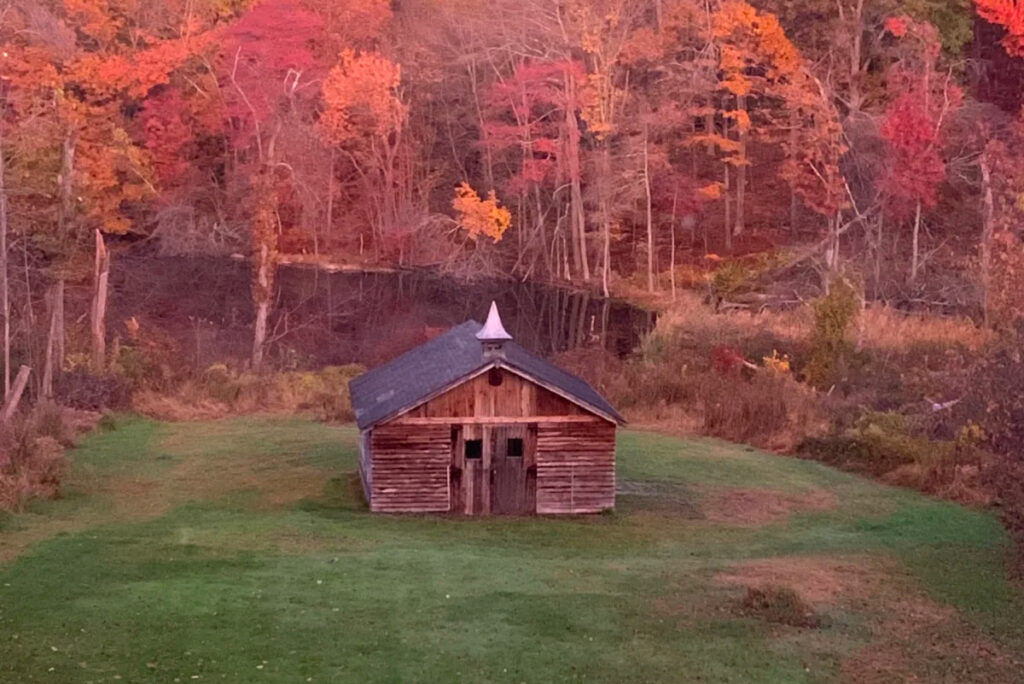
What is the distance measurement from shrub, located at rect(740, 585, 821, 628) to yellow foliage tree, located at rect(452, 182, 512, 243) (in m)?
38.7

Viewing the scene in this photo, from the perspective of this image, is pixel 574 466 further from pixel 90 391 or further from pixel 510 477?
pixel 90 391

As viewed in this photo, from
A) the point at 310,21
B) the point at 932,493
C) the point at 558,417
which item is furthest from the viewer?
the point at 310,21

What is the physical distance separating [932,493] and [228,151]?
4051 centimetres

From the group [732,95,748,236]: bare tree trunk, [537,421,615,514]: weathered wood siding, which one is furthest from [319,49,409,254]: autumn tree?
[537,421,615,514]: weathered wood siding

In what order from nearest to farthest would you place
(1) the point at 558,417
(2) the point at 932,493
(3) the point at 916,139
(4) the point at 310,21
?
(1) the point at 558,417
(2) the point at 932,493
(3) the point at 916,139
(4) the point at 310,21

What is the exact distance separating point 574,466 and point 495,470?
1214 millimetres

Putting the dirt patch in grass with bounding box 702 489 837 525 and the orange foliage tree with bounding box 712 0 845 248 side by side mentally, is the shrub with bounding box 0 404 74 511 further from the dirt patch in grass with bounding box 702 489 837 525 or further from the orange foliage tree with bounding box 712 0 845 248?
the orange foliage tree with bounding box 712 0 845 248

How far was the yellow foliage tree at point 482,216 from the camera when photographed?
2051 inches

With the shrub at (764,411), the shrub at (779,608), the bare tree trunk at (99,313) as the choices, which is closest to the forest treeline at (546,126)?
the bare tree trunk at (99,313)

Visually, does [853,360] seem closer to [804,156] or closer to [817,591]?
[817,591]

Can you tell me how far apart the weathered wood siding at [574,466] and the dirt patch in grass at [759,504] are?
1849mm

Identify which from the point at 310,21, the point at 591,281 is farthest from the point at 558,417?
the point at 310,21

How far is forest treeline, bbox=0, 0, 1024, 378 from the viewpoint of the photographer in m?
46.1

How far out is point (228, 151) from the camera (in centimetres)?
5594
